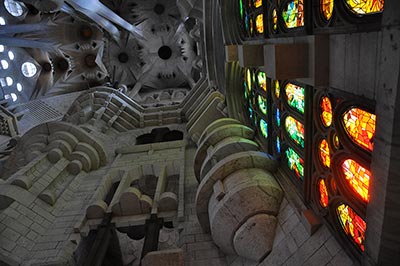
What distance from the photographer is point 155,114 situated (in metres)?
13.3

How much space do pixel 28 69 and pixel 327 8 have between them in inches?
791

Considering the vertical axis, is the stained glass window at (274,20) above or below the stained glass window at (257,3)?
below

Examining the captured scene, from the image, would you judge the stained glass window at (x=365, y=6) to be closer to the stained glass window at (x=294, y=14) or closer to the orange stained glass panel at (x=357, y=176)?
the stained glass window at (x=294, y=14)

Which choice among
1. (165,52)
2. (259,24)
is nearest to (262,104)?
(259,24)

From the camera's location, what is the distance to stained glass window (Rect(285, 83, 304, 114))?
412 centimetres

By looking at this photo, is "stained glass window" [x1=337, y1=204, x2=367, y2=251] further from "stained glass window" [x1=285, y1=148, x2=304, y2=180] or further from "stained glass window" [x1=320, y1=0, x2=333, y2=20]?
"stained glass window" [x1=320, y1=0, x2=333, y2=20]

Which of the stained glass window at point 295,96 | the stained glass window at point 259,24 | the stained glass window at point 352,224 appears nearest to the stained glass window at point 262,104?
the stained glass window at point 259,24

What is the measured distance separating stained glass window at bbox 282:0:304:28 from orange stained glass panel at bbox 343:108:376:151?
4.72 feet

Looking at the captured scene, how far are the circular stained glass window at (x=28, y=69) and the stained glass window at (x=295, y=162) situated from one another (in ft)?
61.2

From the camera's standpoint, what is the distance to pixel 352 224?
124 inches

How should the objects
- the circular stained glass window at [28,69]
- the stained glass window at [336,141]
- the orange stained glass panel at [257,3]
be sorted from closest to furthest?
the stained glass window at [336,141]
the orange stained glass panel at [257,3]
the circular stained glass window at [28,69]

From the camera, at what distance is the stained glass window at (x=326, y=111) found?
331cm

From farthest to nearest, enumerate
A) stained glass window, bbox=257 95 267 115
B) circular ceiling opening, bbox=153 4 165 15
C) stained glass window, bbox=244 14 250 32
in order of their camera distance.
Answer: circular ceiling opening, bbox=153 4 165 15 → stained glass window, bbox=244 14 250 32 → stained glass window, bbox=257 95 267 115

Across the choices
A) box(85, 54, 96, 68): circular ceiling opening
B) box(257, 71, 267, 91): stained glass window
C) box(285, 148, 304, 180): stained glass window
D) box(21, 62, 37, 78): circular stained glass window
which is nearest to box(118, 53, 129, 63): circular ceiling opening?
box(85, 54, 96, 68): circular ceiling opening
